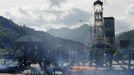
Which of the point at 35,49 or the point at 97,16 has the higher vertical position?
the point at 97,16

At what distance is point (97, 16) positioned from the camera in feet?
260

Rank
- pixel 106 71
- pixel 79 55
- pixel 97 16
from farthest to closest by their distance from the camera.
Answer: pixel 97 16
pixel 79 55
pixel 106 71

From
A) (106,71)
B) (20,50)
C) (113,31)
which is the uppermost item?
(113,31)

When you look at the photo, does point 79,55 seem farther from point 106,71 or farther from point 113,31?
point 113,31

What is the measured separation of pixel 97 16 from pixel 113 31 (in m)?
15.6

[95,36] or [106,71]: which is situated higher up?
[95,36]

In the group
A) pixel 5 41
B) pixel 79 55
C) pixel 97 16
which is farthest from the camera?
pixel 5 41

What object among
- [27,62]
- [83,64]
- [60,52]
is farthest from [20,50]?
[83,64]

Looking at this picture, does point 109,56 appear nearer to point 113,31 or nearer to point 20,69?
point 20,69

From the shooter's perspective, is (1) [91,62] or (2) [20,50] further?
(2) [20,50]

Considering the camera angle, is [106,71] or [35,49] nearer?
[106,71]

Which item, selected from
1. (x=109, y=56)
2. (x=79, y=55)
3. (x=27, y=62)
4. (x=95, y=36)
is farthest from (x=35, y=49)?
(x=95, y=36)

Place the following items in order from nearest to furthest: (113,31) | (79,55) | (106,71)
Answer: (106,71)
(79,55)
(113,31)

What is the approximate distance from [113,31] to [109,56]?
2246 inches
